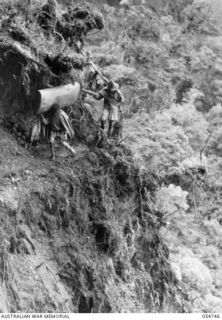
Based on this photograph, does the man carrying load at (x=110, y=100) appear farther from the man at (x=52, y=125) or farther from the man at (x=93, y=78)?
the man at (x=52, y=125)

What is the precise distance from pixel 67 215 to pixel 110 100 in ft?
5.56

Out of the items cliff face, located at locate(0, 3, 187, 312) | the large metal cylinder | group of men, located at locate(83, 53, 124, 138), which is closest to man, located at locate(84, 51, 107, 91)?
group of men, located at locate(83, 53, 124, 138)

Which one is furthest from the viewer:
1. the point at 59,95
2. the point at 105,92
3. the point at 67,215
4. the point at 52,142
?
the point at 105,92

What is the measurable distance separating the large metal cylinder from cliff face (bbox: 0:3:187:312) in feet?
0.62

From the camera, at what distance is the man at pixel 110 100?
Result: 5938 mm

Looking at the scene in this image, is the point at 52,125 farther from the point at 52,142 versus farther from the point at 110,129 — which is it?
the point at 110,129

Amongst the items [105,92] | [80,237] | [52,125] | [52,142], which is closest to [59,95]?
[52,125]

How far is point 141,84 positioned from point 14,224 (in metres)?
8.26

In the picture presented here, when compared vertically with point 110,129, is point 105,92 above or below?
above

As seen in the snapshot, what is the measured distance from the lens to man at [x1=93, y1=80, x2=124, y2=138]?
594cm

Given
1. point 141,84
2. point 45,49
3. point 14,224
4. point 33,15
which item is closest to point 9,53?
point 45,49

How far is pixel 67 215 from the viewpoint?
507 centimetres

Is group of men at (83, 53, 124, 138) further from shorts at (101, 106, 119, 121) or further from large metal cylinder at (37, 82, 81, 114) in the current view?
large metal cylinder at (37, 82, 81, 114)

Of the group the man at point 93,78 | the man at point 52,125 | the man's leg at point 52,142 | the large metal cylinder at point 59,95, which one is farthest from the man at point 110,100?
the man's leg at point 52,142
